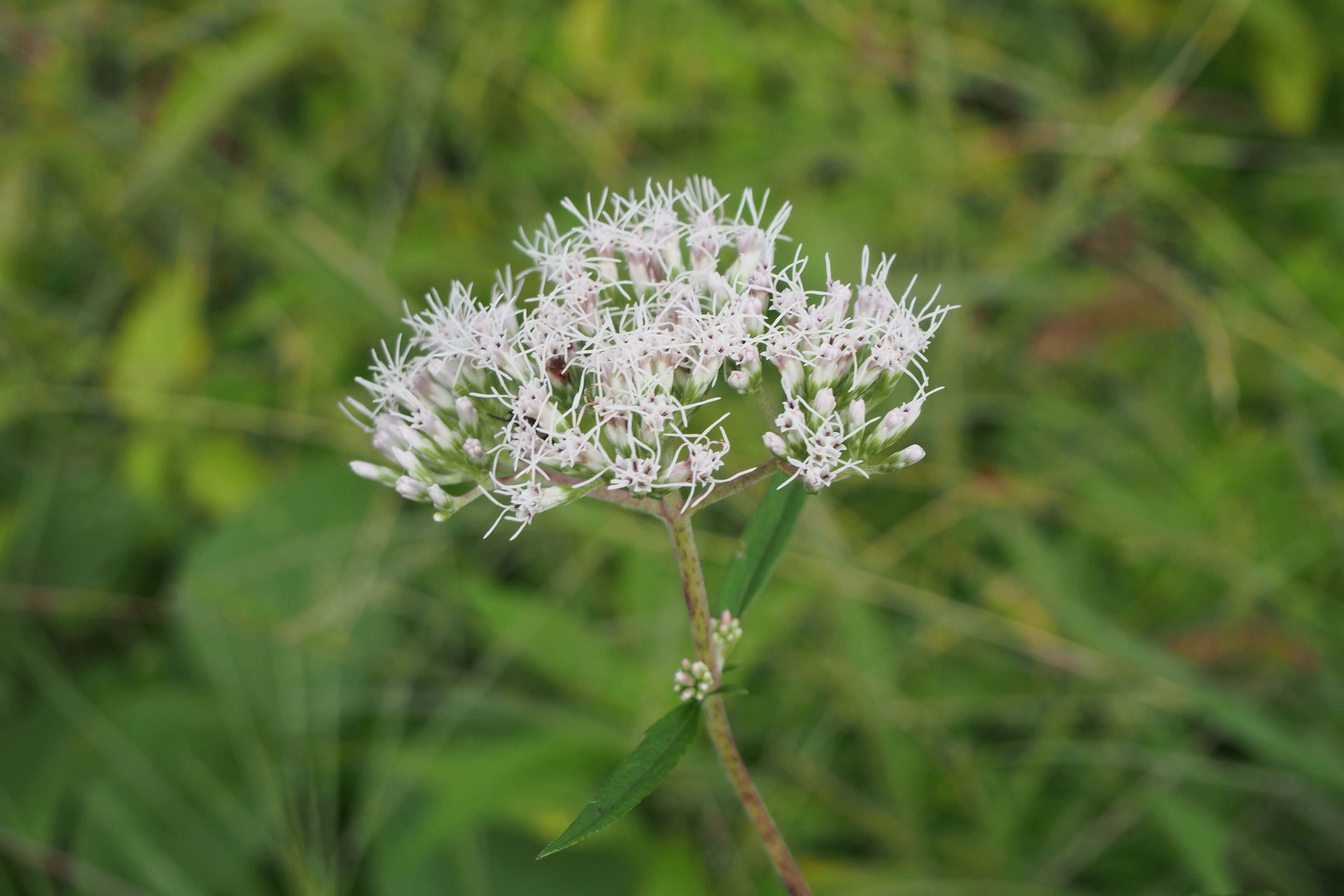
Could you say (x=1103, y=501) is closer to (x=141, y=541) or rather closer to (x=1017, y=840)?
(x=1017, y=840)

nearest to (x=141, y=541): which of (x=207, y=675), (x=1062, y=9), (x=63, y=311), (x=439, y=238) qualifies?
(x=207, y=675)

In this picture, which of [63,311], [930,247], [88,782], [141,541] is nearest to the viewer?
[88,782]

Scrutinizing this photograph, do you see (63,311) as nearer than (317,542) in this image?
No

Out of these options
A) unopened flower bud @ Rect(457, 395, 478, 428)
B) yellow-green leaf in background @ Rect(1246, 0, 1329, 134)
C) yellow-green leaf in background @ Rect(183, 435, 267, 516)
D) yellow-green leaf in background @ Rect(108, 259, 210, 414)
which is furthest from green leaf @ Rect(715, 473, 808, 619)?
yellow-green leaf in background @ Rect(1246, 0, 1329, 134)

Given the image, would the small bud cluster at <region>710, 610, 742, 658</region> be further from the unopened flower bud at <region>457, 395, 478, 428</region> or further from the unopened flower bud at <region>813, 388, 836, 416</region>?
the unopened flower bud at <region>457, 395, 478, 428</region>

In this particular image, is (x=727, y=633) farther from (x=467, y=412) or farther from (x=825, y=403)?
(x=467, y=412)

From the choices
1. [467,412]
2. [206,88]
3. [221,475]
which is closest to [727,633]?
[467,412]
